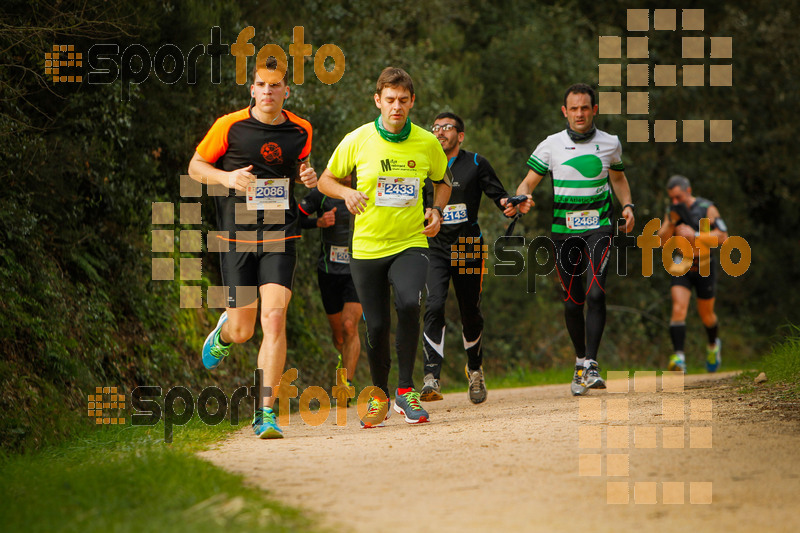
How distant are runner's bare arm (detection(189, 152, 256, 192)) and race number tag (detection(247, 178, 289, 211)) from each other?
13 cm

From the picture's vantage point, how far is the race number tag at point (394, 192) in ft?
23.0

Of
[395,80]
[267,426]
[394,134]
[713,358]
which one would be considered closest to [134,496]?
[267,426]

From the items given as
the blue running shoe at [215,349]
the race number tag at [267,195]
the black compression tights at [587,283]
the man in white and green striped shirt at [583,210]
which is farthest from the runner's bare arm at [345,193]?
the black compression tights at [587,283]

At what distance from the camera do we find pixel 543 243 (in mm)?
20219

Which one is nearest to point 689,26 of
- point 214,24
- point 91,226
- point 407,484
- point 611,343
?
point 611,343

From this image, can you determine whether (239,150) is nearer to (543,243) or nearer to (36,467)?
(36,467)

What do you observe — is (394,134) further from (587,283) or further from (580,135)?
(587,283)

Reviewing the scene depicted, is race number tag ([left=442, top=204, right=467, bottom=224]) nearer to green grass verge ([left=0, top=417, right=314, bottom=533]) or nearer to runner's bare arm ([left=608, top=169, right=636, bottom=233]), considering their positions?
runner's bare arm ([left=608, top=169, right=636, bottom=233])

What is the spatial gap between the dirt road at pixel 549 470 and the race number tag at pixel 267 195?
1.70 metres

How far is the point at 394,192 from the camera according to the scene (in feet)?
23.0

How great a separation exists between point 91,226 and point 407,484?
5.99 m

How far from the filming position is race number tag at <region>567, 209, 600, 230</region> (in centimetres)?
880

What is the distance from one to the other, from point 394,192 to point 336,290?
303 centimetres

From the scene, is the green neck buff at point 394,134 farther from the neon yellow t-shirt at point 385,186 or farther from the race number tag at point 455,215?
the race number tag at point 455,215
